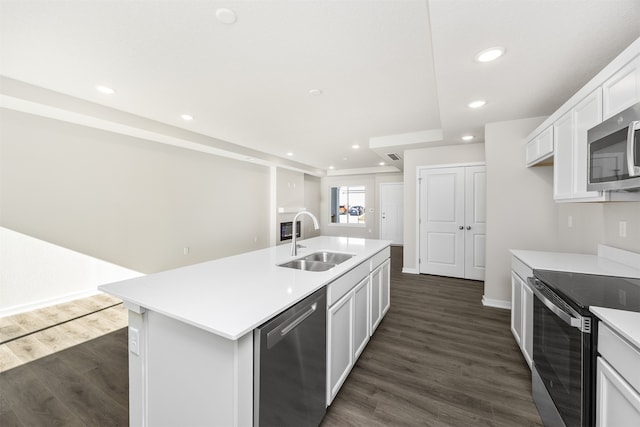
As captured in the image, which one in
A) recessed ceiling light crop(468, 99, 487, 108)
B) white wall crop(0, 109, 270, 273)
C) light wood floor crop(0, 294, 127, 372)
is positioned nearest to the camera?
light wood floor crop(0, 294, 127, 372)

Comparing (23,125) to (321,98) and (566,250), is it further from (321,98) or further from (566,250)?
(566,250)

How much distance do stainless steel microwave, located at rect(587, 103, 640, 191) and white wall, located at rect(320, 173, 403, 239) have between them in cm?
639

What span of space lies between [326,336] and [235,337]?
2.70 ft

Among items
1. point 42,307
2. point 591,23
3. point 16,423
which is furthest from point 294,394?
point 42,307

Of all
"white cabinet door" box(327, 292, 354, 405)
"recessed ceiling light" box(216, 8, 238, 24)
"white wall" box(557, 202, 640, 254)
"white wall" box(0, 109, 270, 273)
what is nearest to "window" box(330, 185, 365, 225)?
"white wall" box(0, 109, 270, 273)

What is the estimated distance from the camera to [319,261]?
2.35 m

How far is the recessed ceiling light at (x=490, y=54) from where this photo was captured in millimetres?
1721

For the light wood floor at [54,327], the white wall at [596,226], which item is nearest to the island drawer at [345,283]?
the white wall at [596,226]

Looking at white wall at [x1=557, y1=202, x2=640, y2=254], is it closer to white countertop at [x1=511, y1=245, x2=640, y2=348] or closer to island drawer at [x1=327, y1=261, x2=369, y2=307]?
white countertop at [x1=511, y1=245, x2=640, y2=348]

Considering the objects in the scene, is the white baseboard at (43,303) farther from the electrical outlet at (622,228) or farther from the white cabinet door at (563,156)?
the electrical outlet at (622,228)

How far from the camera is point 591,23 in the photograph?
1471mm

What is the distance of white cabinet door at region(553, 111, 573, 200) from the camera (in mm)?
1956

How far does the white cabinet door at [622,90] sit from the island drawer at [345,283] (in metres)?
1.82

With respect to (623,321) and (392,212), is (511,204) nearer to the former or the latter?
(623,321)
